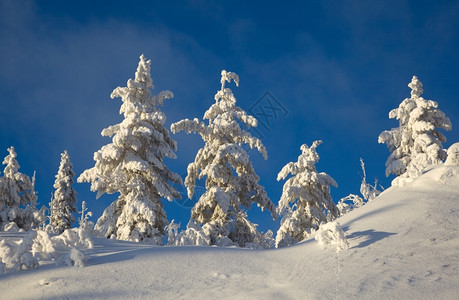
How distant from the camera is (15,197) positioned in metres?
23.5

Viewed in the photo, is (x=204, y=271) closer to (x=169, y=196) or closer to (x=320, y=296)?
(x=320, y=296)

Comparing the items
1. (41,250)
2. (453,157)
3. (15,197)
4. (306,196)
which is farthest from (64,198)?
(453,157)

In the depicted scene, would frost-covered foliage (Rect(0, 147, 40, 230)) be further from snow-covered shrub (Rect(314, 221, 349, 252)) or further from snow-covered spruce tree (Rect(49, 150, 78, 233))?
snow-covered shrub (Rect(314, 221, 349, 252))

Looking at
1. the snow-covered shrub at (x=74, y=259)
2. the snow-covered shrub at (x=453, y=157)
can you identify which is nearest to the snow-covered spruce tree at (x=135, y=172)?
the snow-covered shrub at (x=74, y=259)

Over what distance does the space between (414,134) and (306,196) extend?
7.61m

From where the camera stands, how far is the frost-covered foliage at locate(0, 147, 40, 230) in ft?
67.8

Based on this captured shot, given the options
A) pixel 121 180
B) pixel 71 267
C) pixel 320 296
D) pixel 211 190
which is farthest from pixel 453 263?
pixel 121 180

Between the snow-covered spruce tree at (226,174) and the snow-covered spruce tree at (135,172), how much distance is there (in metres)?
1.36

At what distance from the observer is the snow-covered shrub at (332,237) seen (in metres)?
6.15

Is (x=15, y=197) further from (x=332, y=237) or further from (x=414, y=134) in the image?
(x=414, y=134)

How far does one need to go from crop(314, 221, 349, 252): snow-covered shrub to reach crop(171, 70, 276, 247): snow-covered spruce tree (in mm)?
9978

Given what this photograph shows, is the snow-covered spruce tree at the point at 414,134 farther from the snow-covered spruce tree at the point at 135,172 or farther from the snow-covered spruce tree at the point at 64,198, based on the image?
the snow-covered spruce tree at the point at 64,198

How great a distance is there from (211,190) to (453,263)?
12.3 m

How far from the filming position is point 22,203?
2491 centimetres
